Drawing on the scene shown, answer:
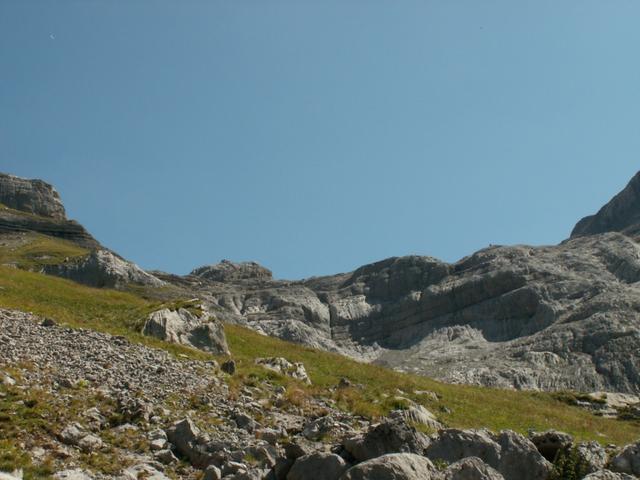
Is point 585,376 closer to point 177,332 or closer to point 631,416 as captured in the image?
point 631,416

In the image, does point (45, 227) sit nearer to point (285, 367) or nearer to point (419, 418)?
point (285, 367)

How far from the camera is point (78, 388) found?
21.8m

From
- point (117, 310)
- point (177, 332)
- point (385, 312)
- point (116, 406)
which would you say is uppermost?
point (385, 312)

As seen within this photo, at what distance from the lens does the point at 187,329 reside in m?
39.7

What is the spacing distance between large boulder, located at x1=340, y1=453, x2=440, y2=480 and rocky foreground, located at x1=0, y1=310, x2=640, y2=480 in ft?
0.10

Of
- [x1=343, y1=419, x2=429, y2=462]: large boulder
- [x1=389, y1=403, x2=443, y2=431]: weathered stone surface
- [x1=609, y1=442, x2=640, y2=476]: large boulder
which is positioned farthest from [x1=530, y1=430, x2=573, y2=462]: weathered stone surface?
[x1=389, y1=403, x2=443, y2=431]: weathered stone surface

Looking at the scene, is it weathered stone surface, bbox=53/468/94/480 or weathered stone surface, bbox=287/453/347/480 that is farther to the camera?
weathered stone surface, bbox=287/453/347/480

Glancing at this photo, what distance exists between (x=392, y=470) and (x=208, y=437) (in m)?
6.61

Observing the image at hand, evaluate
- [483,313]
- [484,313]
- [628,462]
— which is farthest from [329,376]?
[483,313]

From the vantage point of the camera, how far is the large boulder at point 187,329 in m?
38.1

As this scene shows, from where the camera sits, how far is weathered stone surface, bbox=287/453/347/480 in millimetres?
16422

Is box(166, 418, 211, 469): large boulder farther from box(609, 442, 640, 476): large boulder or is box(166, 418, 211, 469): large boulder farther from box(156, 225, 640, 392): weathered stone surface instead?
box(156, 225, 640, 392): weathered stone surface

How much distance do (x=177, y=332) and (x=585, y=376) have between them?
237 feet

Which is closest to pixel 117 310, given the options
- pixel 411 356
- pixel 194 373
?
pixel 194 373
